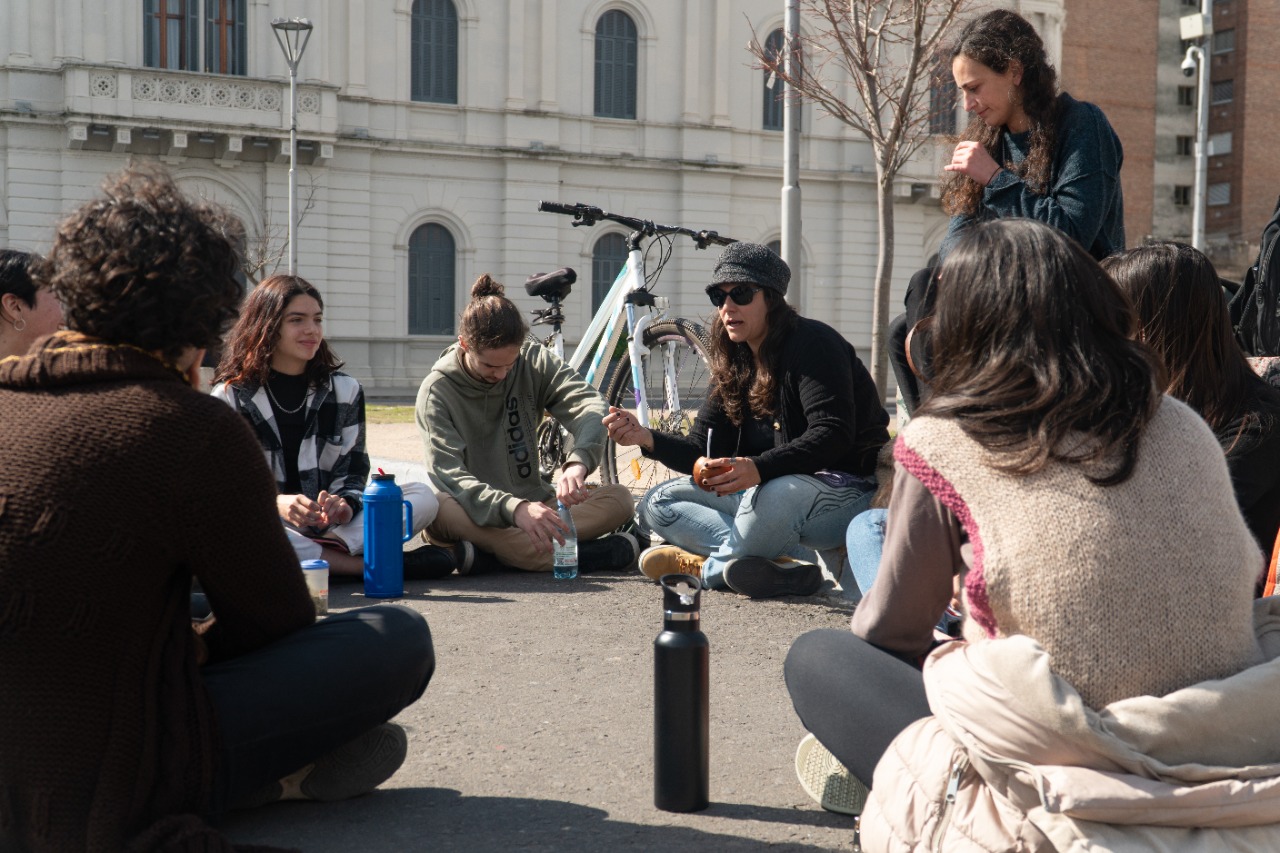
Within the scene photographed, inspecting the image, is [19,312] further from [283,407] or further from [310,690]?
[310,690]

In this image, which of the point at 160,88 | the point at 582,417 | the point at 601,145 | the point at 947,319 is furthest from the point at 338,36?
the point at 947,319

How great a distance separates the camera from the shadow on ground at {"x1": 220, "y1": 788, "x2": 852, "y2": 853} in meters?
3.03

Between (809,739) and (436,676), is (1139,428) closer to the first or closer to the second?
(809,739)

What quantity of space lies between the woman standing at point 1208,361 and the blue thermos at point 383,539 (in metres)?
3.54

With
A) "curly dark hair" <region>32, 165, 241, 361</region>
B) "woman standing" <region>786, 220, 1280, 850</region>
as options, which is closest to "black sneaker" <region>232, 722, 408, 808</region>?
"curly dark hair" <region>32, 165, 241, 361</region>

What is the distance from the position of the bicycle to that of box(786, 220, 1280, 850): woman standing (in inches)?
210

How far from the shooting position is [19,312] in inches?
194

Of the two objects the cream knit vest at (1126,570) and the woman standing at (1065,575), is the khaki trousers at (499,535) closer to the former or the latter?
the woman standing at (1065,575)

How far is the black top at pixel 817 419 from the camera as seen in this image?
17.9 feet

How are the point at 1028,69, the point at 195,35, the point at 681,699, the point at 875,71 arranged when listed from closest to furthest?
1. the point at 681,699
2. the point at 1028,69
3. the point at 875,71
4. the point at 195,35

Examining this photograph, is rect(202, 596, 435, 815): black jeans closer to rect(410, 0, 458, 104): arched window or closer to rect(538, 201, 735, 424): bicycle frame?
rect(538, 201, 735, 424): bicycle frame

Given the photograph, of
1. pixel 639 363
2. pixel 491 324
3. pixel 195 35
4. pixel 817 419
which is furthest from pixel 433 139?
pixel 817 419

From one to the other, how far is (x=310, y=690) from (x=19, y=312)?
2.77 metres

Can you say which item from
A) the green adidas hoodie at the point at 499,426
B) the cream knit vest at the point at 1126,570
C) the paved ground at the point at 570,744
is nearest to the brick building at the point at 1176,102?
the green adidas hoodie at the point at 499,426
